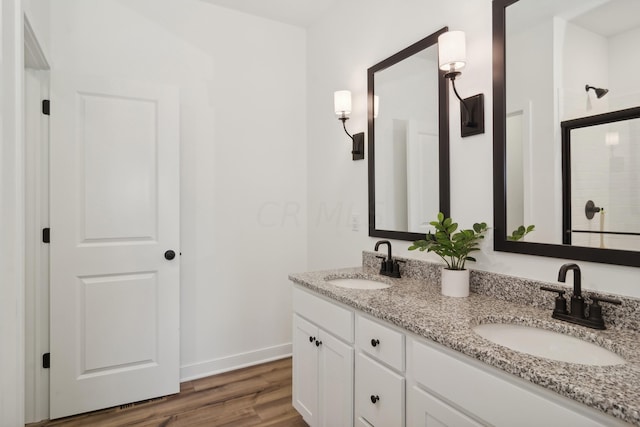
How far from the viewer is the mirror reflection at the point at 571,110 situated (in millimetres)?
1185

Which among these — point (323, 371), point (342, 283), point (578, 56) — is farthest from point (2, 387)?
point (578, 56)

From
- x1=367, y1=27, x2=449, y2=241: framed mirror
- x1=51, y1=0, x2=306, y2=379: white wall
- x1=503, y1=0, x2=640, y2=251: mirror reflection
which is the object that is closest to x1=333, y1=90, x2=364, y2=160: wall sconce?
x1=367, y1=27, x2=449, y2=241: framed mirror

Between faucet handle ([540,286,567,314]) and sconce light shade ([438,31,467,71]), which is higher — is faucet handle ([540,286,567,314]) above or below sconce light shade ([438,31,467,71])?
below

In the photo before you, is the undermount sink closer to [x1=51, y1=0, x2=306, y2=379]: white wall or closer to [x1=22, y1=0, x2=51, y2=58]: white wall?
[x1=51, y1=0, x2=306, y2=379]: white wall

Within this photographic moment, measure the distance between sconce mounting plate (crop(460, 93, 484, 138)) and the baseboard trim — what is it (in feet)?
7.32

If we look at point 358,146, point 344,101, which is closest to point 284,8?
point 344,101

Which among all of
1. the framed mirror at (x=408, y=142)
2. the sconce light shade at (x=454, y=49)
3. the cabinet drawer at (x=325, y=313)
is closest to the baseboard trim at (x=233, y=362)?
the cabinet drawer at (x=325, y=313)

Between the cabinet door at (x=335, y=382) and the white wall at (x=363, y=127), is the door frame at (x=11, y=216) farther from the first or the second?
the white wall at (x=363, y=127)

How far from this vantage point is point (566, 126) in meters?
1.33

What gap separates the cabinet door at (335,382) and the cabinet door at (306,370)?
0.06m

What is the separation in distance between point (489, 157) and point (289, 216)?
1.79 m

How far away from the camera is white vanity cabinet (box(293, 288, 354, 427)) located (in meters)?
1.62

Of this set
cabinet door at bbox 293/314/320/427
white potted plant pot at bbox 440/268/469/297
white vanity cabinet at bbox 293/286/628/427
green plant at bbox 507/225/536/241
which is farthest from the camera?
cabinet door at bbox 293/314/320/427

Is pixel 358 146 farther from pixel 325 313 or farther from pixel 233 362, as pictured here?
pixel 233 362
